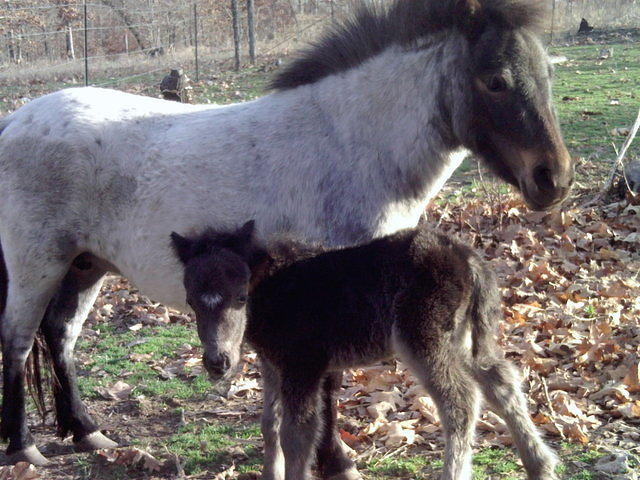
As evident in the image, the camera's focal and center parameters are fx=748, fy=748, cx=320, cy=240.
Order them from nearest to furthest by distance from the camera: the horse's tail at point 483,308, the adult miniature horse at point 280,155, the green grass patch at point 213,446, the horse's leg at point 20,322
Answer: the horse's tail at point 483,308, the adult miniature horse at point 280,155, the green grass patch at point 213,446, the horse's leg at point 20,322

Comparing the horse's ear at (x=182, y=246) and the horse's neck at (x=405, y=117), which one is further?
the horse's neck at (x=405, y=117)

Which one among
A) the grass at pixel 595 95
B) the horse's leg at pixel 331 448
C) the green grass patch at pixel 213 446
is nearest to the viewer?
the horse's leg at pixel 331 448

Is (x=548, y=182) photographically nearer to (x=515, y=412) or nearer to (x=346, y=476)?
(x=515, y=412)

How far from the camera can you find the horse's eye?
3.98m

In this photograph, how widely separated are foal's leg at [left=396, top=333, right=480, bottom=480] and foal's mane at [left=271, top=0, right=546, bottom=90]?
178cm

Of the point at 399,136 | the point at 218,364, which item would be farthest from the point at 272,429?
the point at 399,136

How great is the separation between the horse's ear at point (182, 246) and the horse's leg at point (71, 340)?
56.0 inches

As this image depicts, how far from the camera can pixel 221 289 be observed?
3812mm

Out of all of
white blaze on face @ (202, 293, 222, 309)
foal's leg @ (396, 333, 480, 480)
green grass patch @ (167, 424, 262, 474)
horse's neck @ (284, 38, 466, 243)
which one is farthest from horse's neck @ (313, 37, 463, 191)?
green grass patch @ (167, 424, 262, 474)

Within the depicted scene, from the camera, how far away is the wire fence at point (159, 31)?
76.9 feet

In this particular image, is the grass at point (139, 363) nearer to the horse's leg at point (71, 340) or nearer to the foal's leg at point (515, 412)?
the horse's leg at point (71, 340)

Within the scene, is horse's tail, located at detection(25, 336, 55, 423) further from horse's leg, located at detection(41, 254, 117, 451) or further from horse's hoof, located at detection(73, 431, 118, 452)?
horse's hoof, located at detection(73, 431, 118, 452)

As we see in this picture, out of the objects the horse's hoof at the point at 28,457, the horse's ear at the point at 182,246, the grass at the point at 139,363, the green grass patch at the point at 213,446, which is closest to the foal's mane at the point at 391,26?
the horse's ear at the point at 182,246

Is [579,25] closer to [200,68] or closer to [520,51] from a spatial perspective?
[200,68]
